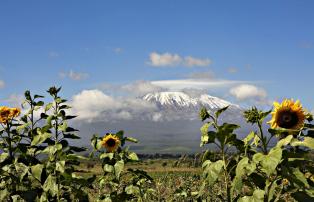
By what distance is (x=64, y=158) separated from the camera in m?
6.00

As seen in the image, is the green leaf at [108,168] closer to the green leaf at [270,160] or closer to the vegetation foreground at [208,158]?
the vegetation foreground at [208,158]

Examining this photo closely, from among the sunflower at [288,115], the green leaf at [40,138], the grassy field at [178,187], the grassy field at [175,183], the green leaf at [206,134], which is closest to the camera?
the green leaf at [206,134]

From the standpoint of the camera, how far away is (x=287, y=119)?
5703mm

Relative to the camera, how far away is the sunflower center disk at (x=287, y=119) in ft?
18.6

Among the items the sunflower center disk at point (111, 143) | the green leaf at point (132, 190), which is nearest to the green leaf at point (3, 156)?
the sunflower center disk at point (111, 143)

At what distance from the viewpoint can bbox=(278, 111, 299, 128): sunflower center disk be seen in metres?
5.68

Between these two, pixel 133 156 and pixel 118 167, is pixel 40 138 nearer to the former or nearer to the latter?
pixel 118 167

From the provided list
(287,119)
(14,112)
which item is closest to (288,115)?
(287,119)

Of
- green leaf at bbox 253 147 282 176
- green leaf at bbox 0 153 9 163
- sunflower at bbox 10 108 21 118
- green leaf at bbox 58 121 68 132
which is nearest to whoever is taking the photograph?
green leaf at bbox 253 147 282 176

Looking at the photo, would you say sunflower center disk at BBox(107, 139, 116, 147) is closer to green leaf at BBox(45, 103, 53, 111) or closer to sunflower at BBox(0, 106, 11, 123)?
green leaf at BBox(45, 103, 53, 111)

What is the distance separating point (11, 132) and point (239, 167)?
343cm

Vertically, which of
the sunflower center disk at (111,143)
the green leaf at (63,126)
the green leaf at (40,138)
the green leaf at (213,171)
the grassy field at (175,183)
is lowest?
the grassy field at (175,183)

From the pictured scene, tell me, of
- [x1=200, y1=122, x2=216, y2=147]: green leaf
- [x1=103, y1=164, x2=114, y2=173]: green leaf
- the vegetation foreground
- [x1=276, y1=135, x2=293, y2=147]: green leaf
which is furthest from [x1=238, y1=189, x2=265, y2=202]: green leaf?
[x1=103, y1=164, x2=114, y2=173]: green leaf

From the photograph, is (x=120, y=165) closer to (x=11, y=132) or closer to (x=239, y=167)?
(x=11, y=132)
